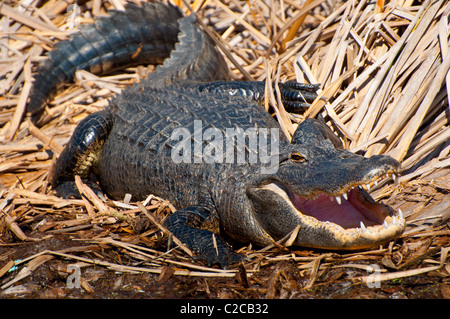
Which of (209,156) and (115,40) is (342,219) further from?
(115,40)

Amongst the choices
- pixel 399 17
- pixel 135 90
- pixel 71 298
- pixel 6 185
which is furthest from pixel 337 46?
pixel 6 185

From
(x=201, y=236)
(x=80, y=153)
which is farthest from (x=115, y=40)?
(x=201, y=236)

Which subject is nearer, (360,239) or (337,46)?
(360,239)

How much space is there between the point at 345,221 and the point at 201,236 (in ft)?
3.02

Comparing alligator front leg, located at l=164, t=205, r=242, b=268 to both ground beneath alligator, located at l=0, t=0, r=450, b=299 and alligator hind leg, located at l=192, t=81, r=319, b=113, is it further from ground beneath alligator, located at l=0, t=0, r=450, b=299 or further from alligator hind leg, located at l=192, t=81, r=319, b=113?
alligator hind leg, located at l=192, t=81, r=319, b=113

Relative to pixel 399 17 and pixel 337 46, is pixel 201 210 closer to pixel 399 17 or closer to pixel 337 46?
pixel 337 46

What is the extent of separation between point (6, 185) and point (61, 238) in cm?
146

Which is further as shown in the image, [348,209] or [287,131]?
[287,131]

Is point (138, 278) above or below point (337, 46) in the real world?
below

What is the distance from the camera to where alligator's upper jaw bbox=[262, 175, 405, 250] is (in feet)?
7.93

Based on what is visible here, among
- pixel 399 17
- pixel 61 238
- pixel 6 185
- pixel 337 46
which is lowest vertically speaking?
pixel 6 185

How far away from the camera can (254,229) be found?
297 cm

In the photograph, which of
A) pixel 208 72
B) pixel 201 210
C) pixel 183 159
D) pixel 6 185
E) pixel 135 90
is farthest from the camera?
pixel 208 72

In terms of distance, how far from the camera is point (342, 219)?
9.07ft
